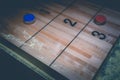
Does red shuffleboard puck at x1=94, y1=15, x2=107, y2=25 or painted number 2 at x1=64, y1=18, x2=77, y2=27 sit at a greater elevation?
red shuffleboard puck at x1=94, y1=15, x2=107, y2=25

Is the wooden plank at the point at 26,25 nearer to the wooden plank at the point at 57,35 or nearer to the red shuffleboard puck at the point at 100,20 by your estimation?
the wooden plank at the point at 57,35

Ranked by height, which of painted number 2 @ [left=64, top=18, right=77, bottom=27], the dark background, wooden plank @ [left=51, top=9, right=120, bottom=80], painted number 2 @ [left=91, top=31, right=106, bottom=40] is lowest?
the dark background

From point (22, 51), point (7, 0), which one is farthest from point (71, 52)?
point (7, 0)

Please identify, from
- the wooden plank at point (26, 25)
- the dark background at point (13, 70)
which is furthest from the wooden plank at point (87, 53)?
the wooden plank at point (26, 25)

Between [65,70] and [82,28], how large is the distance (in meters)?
0.86

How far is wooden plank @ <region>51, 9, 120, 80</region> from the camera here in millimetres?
2260

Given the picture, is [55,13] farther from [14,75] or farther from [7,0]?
[14,75]

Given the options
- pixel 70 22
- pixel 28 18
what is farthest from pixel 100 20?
pixel 28 18

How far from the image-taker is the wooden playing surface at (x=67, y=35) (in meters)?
2.35

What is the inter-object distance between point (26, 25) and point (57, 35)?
56 cm

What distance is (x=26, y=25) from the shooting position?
288cm

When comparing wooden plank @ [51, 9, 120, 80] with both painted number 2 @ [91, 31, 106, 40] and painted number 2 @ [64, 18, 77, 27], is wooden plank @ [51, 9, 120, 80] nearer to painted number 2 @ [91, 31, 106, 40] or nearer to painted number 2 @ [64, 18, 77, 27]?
→ painted number 2 @ [91, 31, 106, 40]

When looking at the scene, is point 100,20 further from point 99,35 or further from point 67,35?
point 67,35

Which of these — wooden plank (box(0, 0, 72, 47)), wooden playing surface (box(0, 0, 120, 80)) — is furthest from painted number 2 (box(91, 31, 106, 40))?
wooden plank (box(0, 0, 72, 47))
